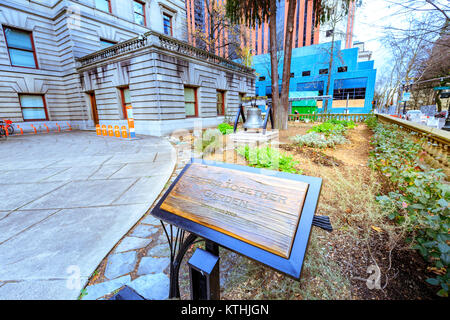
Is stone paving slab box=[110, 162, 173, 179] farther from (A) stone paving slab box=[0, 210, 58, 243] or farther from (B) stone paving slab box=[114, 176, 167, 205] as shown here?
(A) stone paving slab box=[0, 210, 58, 243]

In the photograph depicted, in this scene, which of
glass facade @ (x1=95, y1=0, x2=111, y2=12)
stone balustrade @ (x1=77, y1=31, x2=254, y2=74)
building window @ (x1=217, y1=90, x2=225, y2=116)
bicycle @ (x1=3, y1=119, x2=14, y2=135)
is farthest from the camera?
building window @ (x1=217, y1=90, x2=225, y2=116)

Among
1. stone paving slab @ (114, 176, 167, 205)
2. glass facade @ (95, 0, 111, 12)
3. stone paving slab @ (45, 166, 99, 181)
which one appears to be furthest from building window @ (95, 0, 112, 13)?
stone paving slab @ (114, 176, 167, 205)

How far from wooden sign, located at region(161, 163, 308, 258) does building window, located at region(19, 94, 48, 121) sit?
2032 cm

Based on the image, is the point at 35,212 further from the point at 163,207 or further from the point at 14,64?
the point at 14,64

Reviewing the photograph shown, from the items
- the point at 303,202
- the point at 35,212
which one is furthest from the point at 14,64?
the point at 303,202

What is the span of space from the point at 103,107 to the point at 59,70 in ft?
22.3

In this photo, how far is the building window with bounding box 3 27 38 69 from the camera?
13.8 metres

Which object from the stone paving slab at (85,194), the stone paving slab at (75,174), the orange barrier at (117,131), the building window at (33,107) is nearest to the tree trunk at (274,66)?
the stone paving slab at (85,194)

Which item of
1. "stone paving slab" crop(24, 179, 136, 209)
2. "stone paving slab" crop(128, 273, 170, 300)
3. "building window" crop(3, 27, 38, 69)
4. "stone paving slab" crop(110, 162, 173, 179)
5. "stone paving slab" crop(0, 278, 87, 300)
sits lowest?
"stone paving slab" crop(128, 273, 170, 300)

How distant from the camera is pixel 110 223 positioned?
277 centimetres

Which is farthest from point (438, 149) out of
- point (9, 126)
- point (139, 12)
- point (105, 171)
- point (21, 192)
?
point (139, 12)

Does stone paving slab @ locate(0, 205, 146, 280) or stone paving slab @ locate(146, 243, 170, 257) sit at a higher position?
stone paving slab @ locate(0, 205, 146, 280)

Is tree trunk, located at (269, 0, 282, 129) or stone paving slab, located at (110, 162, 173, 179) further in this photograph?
tree trunk, located at (269, 0, 282, 129)

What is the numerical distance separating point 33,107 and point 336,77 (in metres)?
42.7
